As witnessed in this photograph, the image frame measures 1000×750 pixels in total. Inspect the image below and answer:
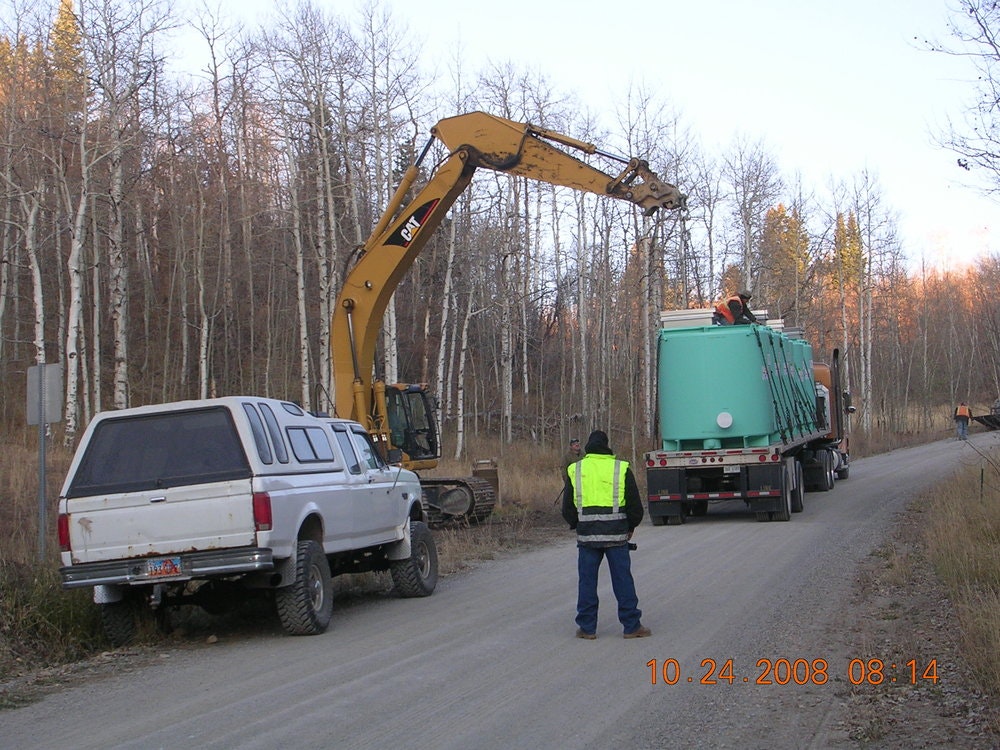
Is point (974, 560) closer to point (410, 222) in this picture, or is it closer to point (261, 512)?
point (261, 512)

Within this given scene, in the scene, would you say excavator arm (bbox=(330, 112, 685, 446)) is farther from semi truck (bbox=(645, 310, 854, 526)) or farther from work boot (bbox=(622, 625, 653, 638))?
work boot (bbox=(622, 625, 653, 638))

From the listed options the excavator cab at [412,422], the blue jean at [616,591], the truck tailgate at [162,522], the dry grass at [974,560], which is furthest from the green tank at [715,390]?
the truck tailgate at [162,522]

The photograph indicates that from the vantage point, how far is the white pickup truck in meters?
8.98

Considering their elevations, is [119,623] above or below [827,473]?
above

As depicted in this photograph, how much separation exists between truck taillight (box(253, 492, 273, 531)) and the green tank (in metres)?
12.1

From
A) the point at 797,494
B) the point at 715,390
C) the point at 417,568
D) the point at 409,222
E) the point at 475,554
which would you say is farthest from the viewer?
the point at 797,494

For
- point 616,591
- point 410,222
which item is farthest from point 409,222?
point 616,591

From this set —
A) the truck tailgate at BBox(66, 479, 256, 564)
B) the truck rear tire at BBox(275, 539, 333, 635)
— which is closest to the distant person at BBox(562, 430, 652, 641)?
the truck rear tire at BBox(275, 539, 333, 635)

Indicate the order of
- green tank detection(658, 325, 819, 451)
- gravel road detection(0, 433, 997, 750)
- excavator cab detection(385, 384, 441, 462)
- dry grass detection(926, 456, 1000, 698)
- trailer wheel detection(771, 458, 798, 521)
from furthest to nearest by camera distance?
1. green tank detection(658, 325, 819, 451)
2. trailer wheel detection(771, 458, 798, 521)
3. excavator cab detection(385, 384, 441, 462)
4. dry grass detection(926, 456, 1000, 698)
5. gravel road detection(0, 433, 997, 750)

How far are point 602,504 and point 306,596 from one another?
2831mm

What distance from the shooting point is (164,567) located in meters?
9.01

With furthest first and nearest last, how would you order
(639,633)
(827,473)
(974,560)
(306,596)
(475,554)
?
(827,473) → (475,554) → (974,560) → (306,596) → (639,633)

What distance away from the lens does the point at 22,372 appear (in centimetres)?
3425

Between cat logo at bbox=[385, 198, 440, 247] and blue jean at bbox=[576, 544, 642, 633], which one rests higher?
cat logo at bbox=[385, 198, 440, 247]
